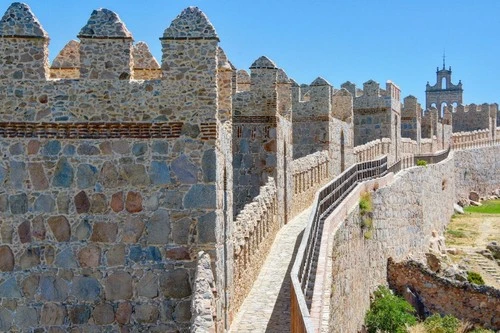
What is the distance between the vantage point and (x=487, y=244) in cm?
3709

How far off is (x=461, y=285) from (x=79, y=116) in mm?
20657

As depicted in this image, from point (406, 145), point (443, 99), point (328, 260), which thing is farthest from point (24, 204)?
point (443, 99)

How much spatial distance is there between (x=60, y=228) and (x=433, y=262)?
23.2m

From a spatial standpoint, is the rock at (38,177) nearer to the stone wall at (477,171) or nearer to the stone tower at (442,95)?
the stone wall at (477,171)

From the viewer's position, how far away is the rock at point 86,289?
11672 mm

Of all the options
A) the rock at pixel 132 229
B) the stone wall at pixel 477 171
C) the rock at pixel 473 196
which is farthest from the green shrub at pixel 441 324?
the rock at pixel 473 196

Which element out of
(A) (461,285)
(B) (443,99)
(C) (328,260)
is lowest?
(A) (461,285)

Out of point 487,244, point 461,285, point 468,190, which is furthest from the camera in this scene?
point 468,190

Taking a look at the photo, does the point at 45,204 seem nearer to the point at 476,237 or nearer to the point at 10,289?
the point at 10,289

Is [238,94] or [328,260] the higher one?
[238,94]

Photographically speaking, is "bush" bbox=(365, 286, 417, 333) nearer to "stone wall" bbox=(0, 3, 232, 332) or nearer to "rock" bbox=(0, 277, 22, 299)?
"stone wall" bbox=(0, 3, 232, 332)

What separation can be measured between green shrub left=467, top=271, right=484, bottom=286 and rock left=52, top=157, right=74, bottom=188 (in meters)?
22.9

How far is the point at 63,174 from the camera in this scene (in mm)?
11750

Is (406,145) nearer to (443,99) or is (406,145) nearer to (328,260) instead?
(328,260)
